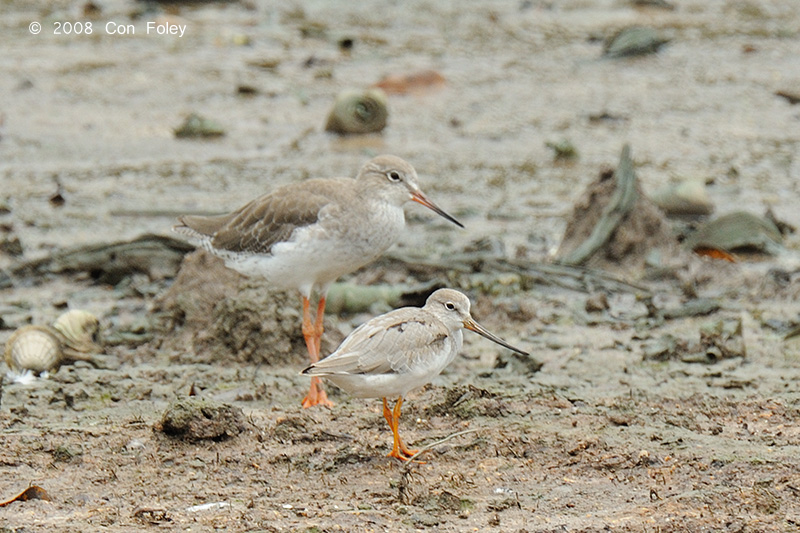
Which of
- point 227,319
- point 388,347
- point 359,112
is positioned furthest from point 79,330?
point 359,112

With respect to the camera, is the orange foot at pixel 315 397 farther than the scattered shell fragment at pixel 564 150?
No

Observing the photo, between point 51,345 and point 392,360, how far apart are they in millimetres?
2629

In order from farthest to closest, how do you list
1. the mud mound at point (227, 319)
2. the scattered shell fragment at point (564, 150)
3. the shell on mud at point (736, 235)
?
the scattered shell fragment at point (564, 150) < the shell on mud at point (736, 235) < the mud mound at point (227, 319)

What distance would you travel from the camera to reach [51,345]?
22.6ft

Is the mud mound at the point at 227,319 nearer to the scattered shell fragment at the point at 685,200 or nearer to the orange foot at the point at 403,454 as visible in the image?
the orange foot at the point at 403,454

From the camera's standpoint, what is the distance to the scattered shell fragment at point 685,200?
34.1ft

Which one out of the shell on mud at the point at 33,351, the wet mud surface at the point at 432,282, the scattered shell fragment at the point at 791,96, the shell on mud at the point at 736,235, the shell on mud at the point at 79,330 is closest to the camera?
the wet mud surface at the point at 432,282

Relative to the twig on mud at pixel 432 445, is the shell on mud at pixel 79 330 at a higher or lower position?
lower

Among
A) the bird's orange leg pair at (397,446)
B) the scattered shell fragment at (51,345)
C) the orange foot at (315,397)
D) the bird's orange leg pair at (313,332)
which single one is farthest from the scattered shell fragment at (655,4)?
the bird's orange leg pair at (397,446)

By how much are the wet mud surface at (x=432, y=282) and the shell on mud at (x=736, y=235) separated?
147mm

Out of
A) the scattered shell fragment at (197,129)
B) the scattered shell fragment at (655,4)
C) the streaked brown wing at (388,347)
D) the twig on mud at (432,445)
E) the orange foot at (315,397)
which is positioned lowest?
the scattered shell fragment at (197,129)

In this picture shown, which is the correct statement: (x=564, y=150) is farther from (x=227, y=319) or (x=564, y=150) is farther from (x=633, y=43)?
(x=227, y=319)

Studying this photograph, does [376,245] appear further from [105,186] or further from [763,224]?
[105,186]

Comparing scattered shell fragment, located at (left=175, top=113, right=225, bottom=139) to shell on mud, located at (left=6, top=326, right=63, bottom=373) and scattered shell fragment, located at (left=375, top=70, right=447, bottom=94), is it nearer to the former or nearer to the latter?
scattered shell fragment, located at (left=375, top=70, right=447, bottom=94)
